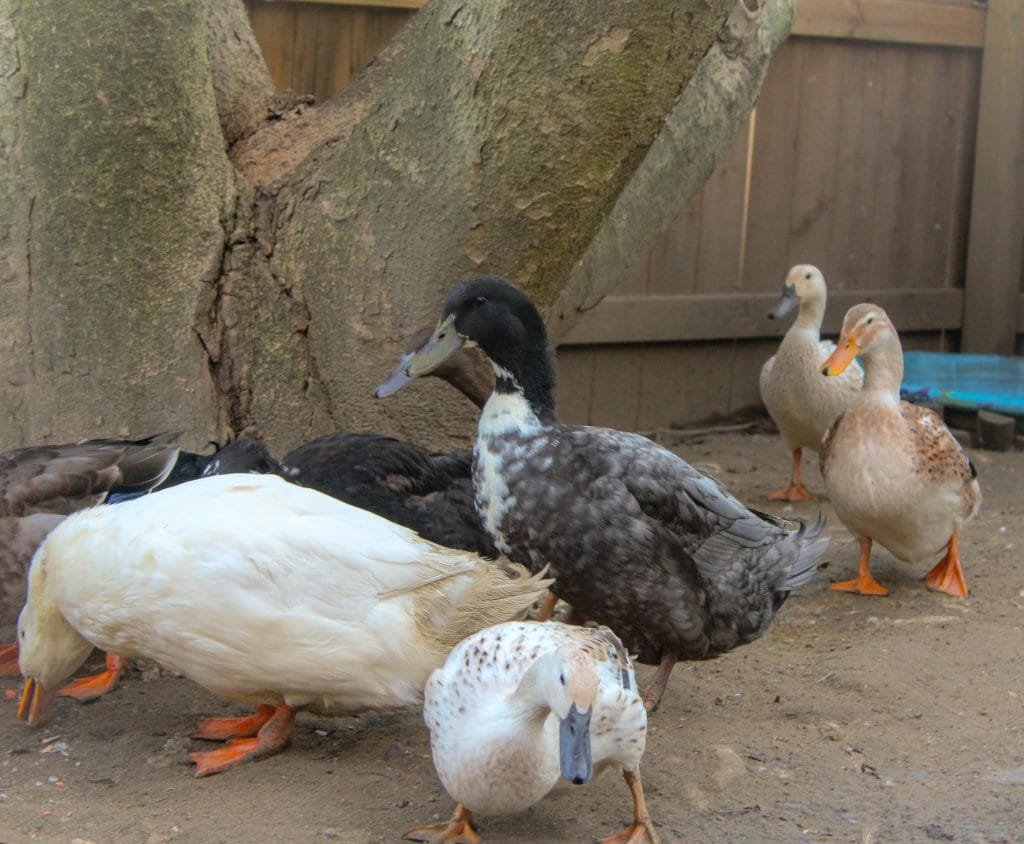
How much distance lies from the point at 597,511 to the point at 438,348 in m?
0.62

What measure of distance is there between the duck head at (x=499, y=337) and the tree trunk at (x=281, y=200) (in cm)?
42

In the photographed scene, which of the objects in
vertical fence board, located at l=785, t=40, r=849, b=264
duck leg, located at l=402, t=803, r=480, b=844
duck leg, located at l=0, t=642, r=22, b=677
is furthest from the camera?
vertical fence board, located at l=785, t=40, r=849, b=264

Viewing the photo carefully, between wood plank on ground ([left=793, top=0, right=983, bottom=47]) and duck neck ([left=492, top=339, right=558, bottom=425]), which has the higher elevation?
wood plank on ground ([left=793, top=0, right=983, bottom=47])

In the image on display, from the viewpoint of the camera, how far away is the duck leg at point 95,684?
3.81 meters

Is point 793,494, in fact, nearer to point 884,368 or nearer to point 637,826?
point 884,368

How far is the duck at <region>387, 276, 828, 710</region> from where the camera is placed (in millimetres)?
3572

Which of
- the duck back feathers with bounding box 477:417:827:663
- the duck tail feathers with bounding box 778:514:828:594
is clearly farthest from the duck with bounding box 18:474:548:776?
the duck tail feathers with bounding box 778:514:828:594

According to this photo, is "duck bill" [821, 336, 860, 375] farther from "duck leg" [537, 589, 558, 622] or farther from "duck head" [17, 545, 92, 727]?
"duck head" [17, 545, 92, 727]

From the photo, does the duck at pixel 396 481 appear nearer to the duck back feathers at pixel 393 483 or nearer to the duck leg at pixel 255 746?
the duck back feathers at pixel 393 483

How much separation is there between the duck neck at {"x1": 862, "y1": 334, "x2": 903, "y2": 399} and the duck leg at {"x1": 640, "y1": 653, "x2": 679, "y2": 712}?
1852 mm

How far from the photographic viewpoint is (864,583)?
5148 millimetres

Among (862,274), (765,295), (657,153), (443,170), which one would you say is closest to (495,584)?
(443,170)

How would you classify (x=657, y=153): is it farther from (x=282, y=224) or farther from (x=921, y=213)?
(x=921, y=213)

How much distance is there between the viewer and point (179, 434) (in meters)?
4.02
